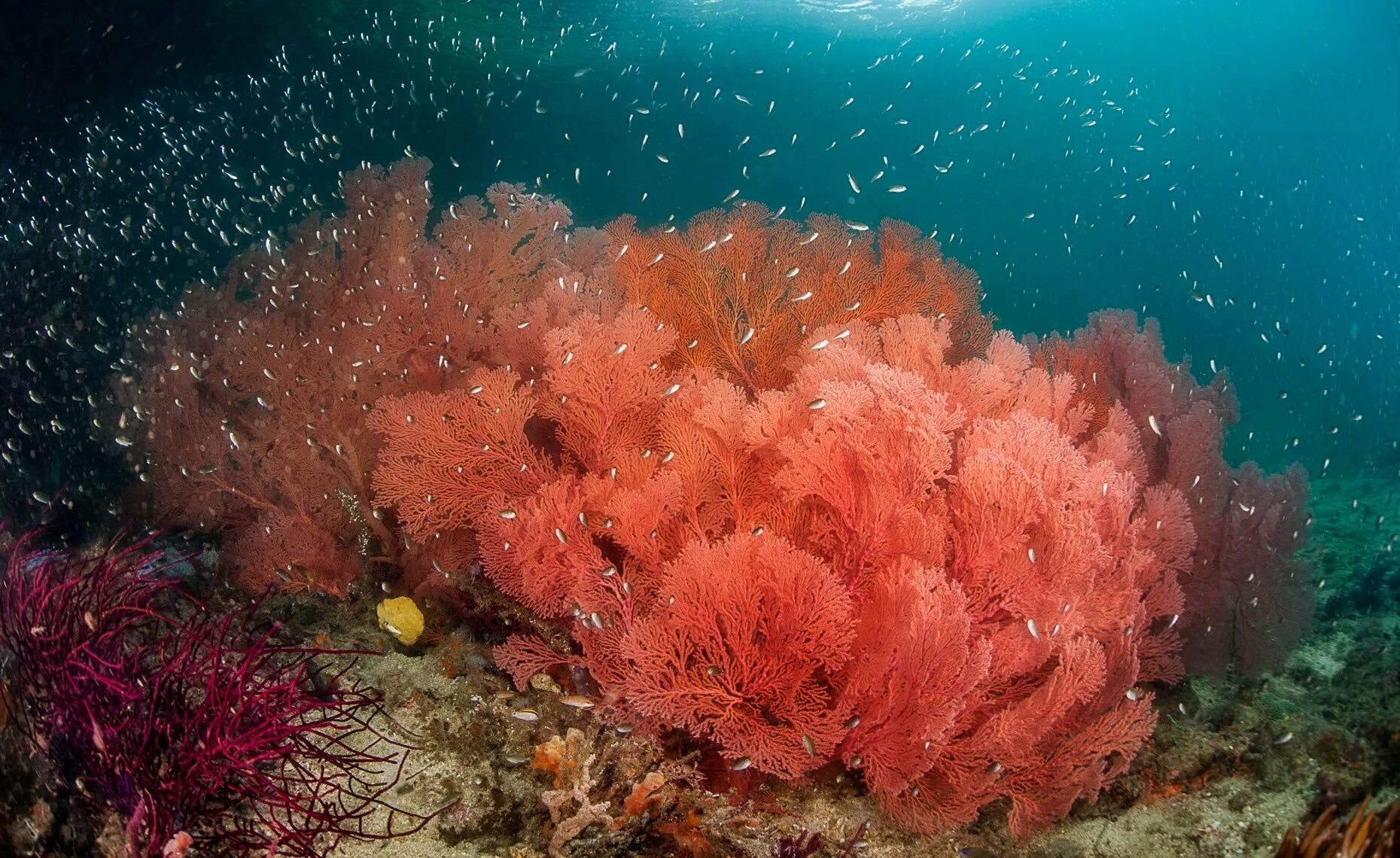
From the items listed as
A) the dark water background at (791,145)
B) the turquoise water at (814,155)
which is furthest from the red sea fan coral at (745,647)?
the dark water background at (791,145)

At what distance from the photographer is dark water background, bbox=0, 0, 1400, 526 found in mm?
16391

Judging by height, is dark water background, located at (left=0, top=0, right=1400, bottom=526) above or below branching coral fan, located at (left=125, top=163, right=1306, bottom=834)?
above

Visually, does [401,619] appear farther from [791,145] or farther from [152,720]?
[791,145]

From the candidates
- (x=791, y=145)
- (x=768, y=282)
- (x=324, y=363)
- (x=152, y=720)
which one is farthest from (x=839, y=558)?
(x=791, y=145)

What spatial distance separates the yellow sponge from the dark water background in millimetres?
5425

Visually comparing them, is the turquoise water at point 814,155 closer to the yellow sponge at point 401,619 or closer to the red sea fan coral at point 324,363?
the red sea fan coral at point 324,363

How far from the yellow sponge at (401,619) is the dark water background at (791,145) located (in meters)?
5.42

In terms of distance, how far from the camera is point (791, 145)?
65.1m

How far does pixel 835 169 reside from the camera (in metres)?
72.0

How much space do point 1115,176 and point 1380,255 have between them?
2700cm

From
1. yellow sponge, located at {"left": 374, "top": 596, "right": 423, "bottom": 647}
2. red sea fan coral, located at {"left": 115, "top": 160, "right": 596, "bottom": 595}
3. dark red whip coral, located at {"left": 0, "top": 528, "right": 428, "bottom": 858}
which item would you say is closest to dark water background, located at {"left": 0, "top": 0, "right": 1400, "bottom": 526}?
red sea fan coral, located at {"left": 115, "top": 160, "right": 596, "bottom": 595}

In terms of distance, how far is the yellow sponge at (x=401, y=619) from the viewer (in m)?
4.72

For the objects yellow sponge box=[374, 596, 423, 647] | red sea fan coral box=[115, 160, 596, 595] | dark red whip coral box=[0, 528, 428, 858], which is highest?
red sea fan coral box=[115, 160, 596, 595]

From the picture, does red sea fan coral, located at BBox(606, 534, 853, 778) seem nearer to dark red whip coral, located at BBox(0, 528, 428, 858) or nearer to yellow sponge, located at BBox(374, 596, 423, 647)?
dark red whip coral, located at BBox(0, 528, 428, 858)
